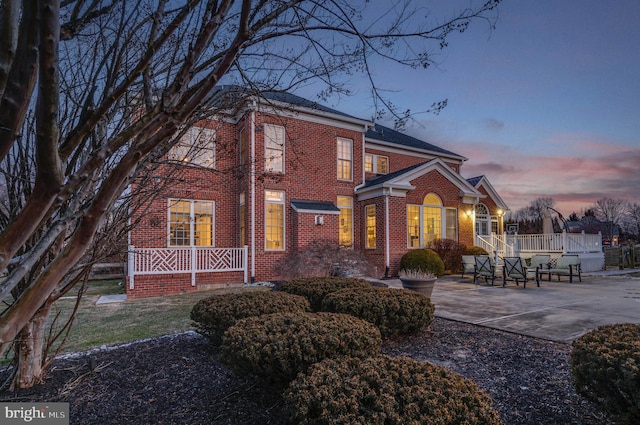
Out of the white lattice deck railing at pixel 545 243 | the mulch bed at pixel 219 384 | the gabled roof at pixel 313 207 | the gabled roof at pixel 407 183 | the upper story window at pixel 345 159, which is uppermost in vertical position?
the upper story window at pixel 345 159

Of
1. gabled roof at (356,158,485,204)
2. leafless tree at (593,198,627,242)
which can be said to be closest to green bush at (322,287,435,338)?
gabled roof at (356,158,485,204)

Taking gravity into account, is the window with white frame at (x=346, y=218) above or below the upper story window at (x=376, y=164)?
below

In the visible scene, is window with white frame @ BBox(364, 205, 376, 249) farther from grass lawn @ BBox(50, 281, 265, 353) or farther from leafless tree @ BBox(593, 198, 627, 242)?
leafless tree @ BBox(593, 198, 627, 242)

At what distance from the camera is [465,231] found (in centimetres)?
1655

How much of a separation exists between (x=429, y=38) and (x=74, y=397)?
172 inches

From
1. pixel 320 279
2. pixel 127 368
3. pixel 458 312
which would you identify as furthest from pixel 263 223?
pixel 127 368

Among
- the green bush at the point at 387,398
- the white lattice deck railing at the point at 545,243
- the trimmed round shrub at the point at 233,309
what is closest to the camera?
the green bush at the point at 387,398

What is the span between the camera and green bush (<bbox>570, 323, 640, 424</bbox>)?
232 centimetres

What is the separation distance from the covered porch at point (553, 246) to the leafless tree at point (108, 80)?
52.9 feet

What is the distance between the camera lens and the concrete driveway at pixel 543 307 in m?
5.80

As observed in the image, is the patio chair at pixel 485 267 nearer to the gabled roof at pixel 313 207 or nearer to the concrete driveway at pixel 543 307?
the concrete driveway at pixel 543 307

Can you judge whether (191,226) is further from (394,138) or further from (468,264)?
(394,138)

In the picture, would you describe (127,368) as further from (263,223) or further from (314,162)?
(314,162)

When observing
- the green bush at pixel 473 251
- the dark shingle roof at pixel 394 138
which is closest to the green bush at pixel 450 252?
the green bush at pixel 473 251
